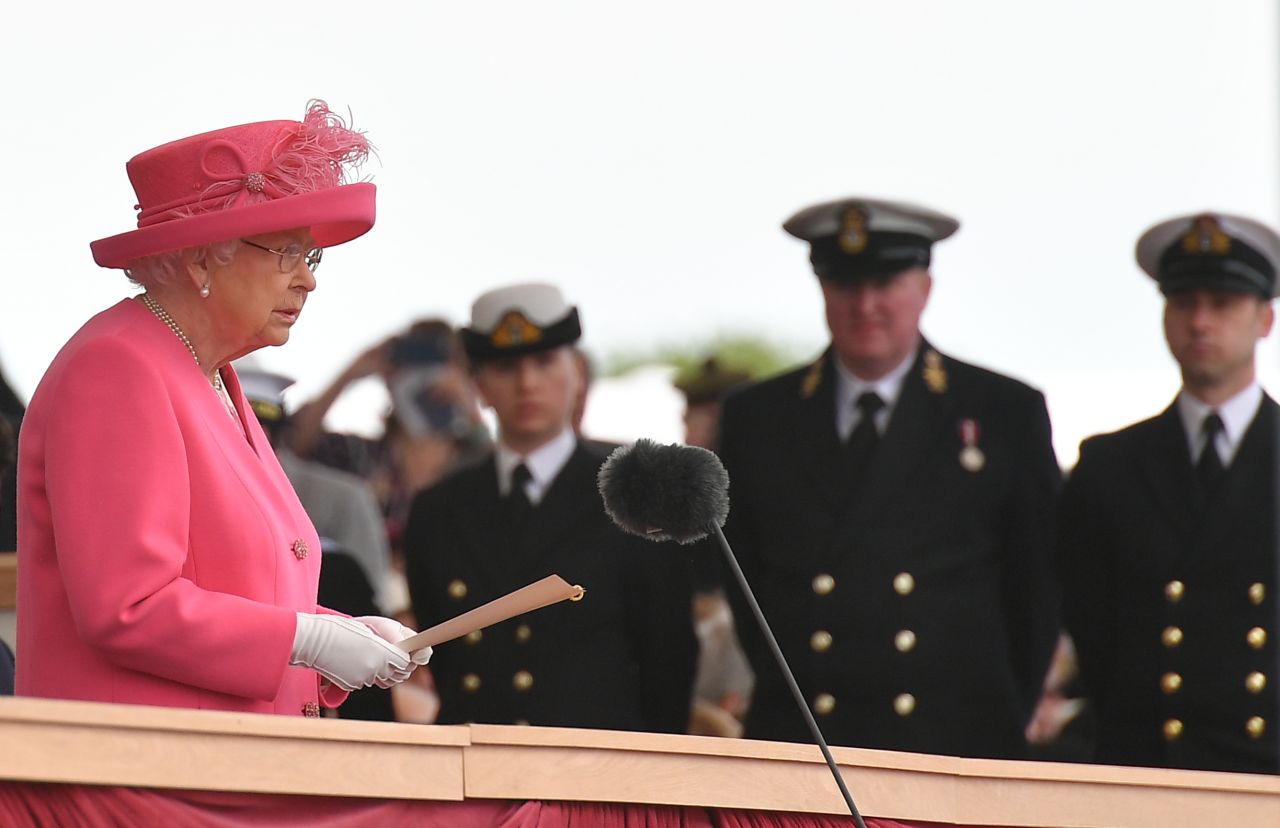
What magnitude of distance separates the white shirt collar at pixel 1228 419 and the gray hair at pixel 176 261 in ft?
6.90

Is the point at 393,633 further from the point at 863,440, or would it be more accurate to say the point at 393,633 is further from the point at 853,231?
the point at 853,231

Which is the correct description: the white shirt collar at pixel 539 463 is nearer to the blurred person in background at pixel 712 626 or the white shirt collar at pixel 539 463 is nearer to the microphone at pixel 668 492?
the blurred person in background at pixel 712 626

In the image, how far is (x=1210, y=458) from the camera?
382 centimetres

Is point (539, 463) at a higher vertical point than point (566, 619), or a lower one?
higher

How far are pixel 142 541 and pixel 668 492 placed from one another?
582mm

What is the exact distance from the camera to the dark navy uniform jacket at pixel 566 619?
391 cm

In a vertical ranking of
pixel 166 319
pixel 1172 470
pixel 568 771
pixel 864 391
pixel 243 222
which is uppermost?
pixel 243 222

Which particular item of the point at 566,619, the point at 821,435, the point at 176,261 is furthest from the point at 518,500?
the point at 176,261

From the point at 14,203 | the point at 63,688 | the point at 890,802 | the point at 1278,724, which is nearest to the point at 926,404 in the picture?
the point at 1278,724

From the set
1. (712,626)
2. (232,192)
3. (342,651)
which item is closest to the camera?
(342,651)

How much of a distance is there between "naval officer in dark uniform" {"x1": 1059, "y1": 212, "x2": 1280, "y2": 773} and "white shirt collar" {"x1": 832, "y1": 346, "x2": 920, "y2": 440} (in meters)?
0.37

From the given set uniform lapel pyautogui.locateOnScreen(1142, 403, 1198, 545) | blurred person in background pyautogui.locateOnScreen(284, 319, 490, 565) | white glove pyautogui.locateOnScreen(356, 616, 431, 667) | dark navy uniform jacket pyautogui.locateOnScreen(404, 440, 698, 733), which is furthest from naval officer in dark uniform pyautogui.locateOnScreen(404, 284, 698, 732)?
white glove pyautogui.locateOnScreen(356, 616, 431, 667)

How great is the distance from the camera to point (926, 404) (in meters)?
3.92

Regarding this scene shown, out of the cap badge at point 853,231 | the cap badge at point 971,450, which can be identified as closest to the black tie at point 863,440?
the cap badge at point 971,450
